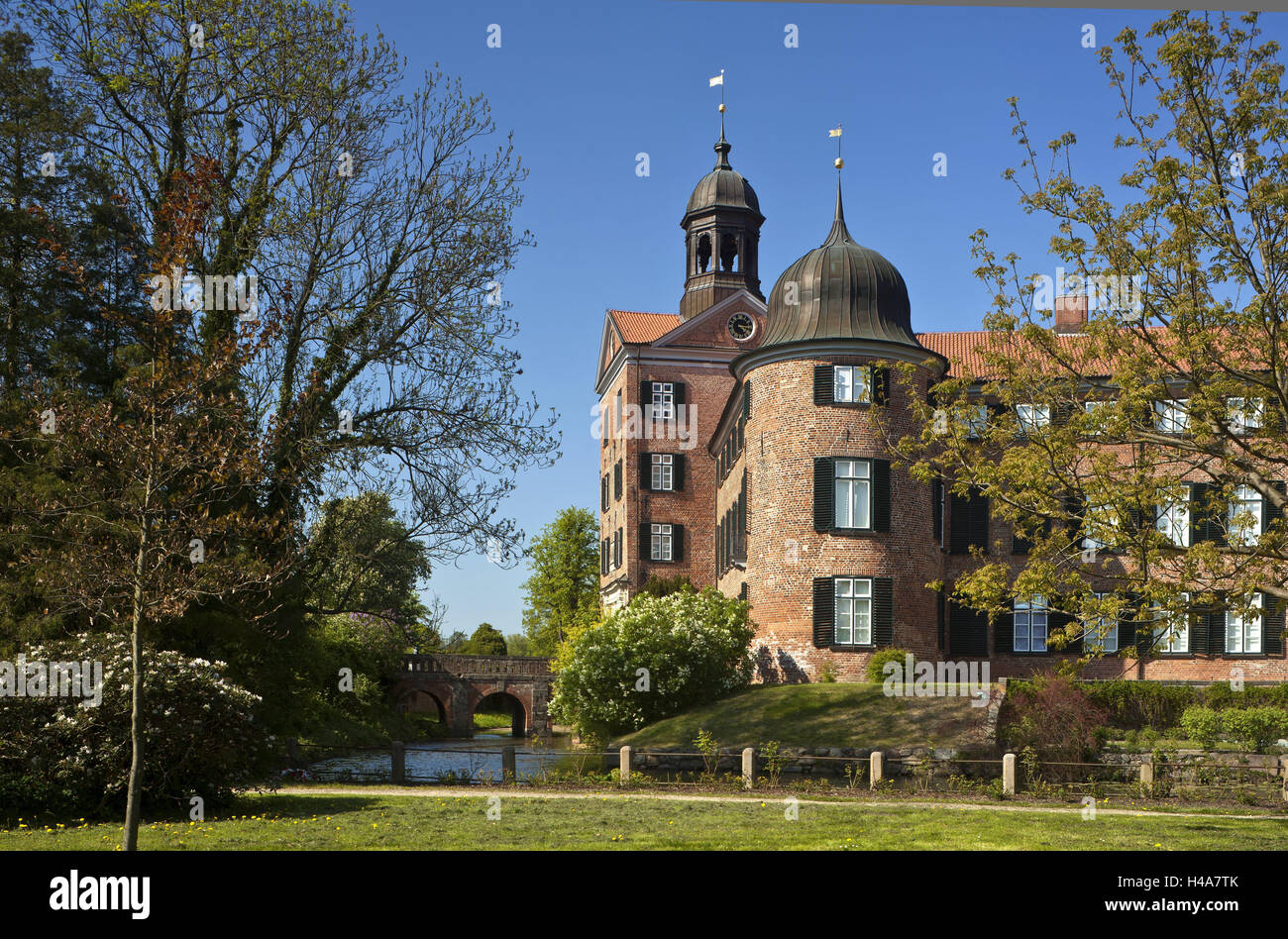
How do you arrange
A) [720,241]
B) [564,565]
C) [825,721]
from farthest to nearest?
[564,565] → [720,241] → [825,721]

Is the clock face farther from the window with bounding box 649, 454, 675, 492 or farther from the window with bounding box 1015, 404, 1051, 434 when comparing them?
the window with bounding box 1015, 404, 1051, 434

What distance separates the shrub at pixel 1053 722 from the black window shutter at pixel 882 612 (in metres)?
4.18

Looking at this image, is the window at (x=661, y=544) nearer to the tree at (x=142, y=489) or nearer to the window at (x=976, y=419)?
the window at (x=976, y=419)

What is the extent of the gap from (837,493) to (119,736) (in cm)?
1874

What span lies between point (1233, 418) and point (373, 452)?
1326 centimetres

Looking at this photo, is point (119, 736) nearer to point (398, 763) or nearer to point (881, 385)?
point (398, 763)

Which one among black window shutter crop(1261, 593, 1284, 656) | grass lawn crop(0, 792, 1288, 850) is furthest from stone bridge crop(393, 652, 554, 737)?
grass lawn crop(0, 792, 1288, 850)

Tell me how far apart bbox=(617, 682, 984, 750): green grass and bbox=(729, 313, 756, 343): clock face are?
69.7 feet

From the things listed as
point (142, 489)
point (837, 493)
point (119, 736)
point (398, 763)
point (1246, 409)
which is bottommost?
point (398, 763)

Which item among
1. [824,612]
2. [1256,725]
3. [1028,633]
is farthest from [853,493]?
[1256,725]

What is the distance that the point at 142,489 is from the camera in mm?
12008
